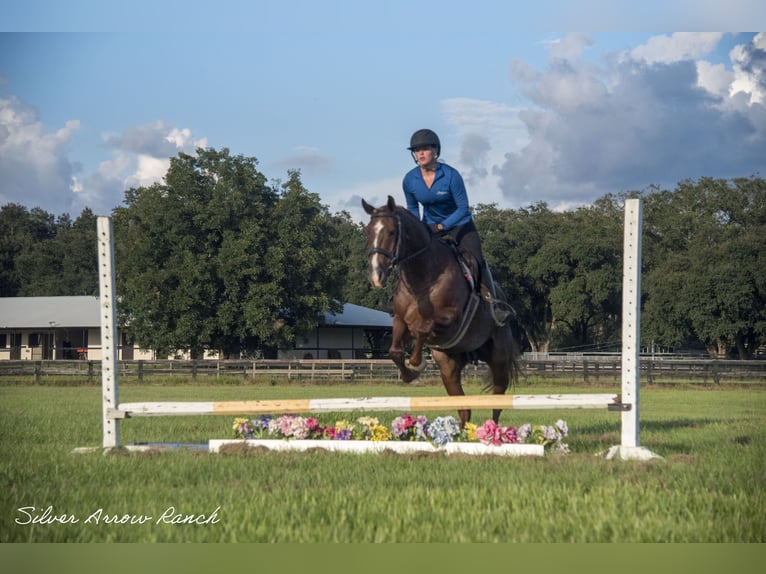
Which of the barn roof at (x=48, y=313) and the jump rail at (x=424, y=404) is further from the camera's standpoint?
the barn roof at (x=48, y=313)

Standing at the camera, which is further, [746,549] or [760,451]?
[760,451]

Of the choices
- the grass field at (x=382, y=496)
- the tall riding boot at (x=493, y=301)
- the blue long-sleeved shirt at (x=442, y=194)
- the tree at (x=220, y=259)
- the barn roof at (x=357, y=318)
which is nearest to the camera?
the grass field at (x=382, y=496)

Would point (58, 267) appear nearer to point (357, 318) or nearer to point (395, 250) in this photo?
point (357, 318)

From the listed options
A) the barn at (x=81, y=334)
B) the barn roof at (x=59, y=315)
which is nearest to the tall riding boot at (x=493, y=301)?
the barn at (x=81, y=334)

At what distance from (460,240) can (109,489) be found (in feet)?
14.1

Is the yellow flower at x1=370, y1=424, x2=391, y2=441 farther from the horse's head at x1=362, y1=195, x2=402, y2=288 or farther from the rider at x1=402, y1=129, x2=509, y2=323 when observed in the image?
the rider at x1=402, y1=129, x2=509, y2=323

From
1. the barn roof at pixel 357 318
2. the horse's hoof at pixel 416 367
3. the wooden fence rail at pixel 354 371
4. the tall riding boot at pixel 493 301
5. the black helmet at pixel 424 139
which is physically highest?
the black helmet at pixel 424 139

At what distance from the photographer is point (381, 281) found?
21.6 ft

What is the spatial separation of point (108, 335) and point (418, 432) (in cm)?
280

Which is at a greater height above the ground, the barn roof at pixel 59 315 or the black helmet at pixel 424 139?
the black helmet at pixel 424 139

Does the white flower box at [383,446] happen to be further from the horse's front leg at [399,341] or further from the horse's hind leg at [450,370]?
the horse's hind leg at [450,370]

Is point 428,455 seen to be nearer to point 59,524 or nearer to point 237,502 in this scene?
point 237,502

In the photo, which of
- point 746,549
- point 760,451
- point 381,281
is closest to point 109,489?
point 381,281

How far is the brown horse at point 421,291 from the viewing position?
22.5 feet
